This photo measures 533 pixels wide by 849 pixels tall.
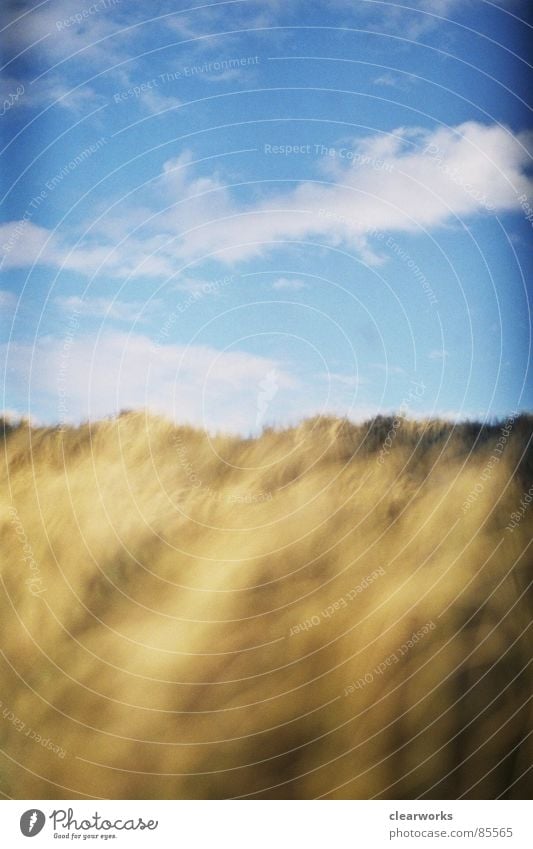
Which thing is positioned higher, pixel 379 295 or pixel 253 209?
pixel 253 209

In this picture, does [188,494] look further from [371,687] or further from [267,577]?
[371,687]

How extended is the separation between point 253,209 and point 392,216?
216mm

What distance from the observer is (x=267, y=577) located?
1.12 metres

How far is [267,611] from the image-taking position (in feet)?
3.66

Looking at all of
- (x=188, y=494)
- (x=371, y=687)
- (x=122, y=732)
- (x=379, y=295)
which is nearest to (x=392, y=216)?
(x=379, y=295)

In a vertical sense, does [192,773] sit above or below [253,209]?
below

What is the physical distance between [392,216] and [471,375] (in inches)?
10.8

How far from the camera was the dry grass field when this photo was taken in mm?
1108

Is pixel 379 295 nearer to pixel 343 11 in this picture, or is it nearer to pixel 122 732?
pixel 343 11

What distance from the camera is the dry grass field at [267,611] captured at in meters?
1.11
